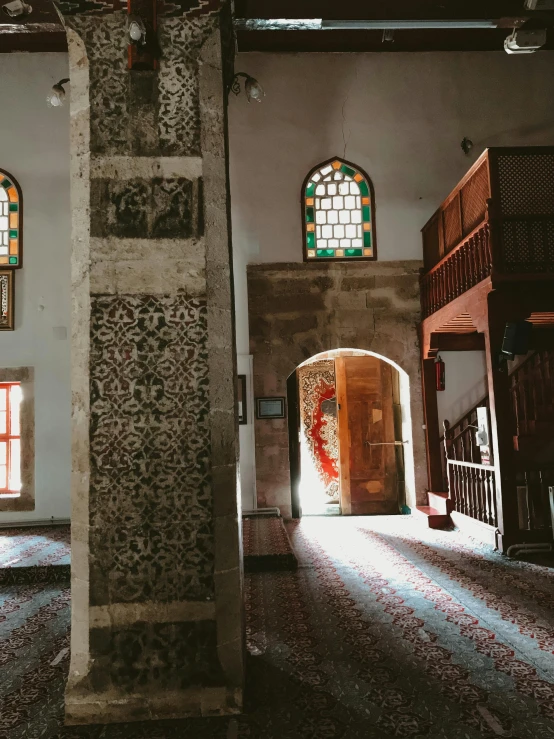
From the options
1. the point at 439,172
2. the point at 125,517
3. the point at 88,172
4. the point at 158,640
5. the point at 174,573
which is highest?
the point at 439,172

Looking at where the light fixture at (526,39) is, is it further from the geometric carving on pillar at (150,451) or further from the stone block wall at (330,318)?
the geometric carving on pillar at (150,451)

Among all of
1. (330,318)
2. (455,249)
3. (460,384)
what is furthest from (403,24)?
(460,384)

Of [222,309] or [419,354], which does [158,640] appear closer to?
[222,309]

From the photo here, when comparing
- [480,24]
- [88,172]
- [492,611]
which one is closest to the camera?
[88,172]

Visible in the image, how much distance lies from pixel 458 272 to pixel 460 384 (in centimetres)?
225

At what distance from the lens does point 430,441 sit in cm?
799

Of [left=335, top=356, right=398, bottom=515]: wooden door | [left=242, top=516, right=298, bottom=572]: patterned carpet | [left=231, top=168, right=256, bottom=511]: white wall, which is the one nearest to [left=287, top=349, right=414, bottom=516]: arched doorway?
[left=335, top=356, right=398, bottom=515]: wooden door

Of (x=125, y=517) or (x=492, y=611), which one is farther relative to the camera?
(x=492, y=611)

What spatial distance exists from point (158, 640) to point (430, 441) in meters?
6.16

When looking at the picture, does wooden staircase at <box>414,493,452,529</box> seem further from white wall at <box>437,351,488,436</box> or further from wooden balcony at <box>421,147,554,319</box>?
wooden balcony at <box>421,147,554,319</box>

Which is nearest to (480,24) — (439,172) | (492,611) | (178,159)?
(439,172)

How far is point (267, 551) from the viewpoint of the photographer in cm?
533

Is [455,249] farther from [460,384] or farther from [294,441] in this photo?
[294,441]

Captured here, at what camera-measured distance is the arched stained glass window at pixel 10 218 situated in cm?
816
